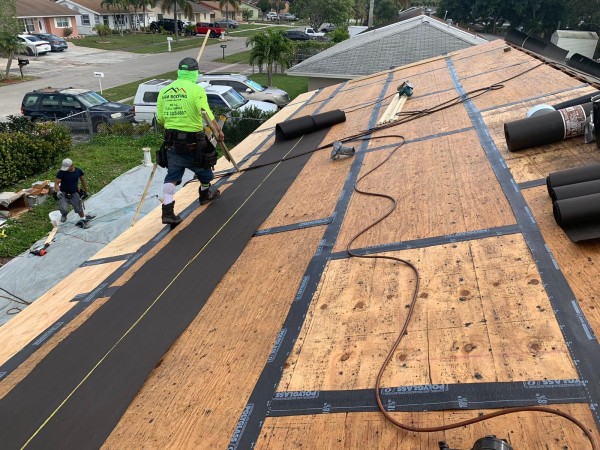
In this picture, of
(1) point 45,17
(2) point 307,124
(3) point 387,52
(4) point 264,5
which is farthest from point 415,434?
(4) point 264,5

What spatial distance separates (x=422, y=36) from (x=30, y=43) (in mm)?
28690

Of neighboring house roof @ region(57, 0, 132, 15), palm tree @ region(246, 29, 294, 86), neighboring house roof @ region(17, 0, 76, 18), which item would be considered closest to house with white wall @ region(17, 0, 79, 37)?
neighboring house roof @ region(17, 0, 76, 18)

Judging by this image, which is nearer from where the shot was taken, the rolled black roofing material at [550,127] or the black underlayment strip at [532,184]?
the black underlayment strip at [532,184]

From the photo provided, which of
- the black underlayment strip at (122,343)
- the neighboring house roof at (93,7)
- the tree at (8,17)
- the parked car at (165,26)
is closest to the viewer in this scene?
the black underlayment strip at (122,343)

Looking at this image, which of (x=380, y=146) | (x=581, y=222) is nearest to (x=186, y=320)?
(x=581, y=222)

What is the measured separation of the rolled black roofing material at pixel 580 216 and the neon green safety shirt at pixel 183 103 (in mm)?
3124

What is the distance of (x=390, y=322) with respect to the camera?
2678 mm

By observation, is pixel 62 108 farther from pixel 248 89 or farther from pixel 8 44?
pixel 8 44

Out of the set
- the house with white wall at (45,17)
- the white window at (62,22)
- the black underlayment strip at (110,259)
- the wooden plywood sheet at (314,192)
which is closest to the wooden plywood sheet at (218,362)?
the wooden plywood sheet at (314,192)

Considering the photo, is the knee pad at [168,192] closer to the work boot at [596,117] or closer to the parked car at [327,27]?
the work boot at [596,117]

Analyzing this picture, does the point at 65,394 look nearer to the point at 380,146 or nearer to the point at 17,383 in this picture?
the point at 17,383

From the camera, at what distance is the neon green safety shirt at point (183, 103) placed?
178 inches

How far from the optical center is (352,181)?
480 cm

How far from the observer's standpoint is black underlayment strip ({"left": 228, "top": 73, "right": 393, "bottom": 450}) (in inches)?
88.8
